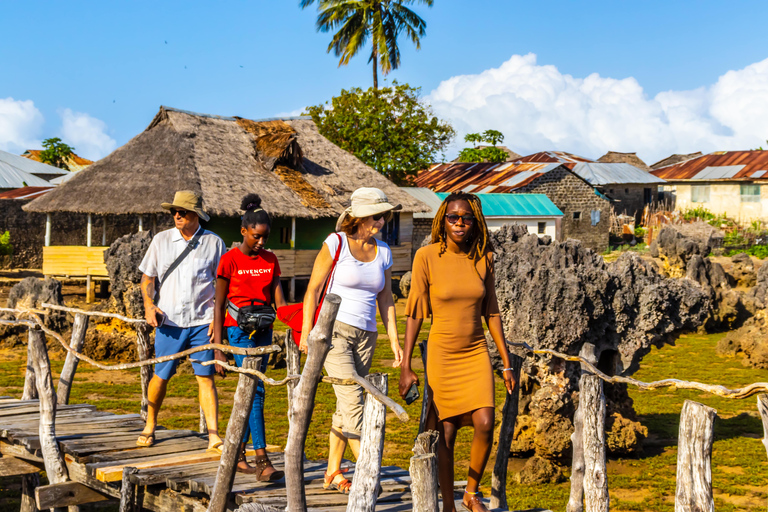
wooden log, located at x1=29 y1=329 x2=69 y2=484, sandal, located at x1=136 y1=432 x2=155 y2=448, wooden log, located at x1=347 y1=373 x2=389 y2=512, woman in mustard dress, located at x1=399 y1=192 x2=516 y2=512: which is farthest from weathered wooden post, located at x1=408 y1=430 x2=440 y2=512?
wooden log, located at x1=29 y1=329 x2=69 y2=484

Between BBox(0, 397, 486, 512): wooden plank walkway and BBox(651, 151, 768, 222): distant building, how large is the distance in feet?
116

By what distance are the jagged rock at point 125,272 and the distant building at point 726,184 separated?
99.7 ft

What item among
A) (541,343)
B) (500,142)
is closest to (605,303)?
(541,343)

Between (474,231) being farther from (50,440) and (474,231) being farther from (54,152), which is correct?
(54,152)

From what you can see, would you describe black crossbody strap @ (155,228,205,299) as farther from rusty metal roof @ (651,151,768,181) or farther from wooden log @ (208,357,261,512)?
rusty metal roof @ (651,151,768,181)

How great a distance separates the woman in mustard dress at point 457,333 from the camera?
461 centimetres

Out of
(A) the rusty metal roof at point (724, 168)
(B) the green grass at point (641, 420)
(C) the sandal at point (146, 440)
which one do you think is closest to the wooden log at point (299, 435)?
(C) the sandal at point (146, 440)

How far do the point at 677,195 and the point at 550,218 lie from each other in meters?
12.1

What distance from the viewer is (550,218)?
31.5 m

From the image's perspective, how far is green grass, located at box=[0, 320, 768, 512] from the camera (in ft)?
26.3

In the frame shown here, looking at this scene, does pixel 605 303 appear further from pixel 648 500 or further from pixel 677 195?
pixel 677 195

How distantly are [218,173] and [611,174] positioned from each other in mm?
23260

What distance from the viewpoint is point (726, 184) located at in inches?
1492

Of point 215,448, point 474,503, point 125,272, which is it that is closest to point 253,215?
point 215,448
